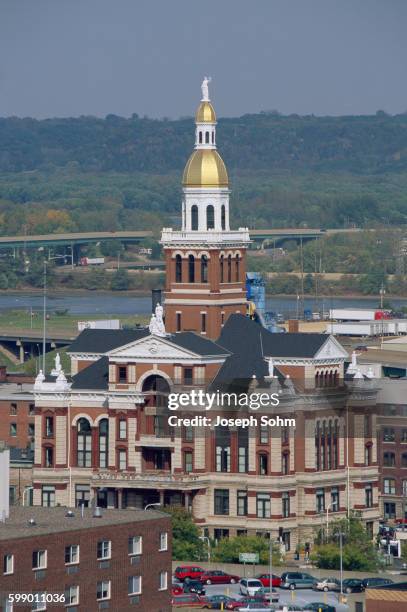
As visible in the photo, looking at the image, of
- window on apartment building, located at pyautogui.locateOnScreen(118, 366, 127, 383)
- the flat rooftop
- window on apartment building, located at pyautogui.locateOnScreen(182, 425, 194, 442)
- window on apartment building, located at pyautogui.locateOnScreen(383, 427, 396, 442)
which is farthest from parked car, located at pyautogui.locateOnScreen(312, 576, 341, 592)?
window on apartment building, located at pyautogui.locateOnScreen(383, 427, 396, 442)

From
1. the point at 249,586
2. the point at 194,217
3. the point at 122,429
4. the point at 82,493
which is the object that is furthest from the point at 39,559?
the point at 194,217

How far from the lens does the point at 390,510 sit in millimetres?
116938

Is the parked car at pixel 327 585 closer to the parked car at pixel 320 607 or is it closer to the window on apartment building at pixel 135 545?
the parked car at pixel 320 607

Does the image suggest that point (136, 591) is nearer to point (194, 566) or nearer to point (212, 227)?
point (194, 566)

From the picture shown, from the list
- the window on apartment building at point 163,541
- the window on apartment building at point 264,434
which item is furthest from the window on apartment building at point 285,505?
the window on apartment building at point 163,541

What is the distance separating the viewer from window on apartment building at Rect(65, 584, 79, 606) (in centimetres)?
7738

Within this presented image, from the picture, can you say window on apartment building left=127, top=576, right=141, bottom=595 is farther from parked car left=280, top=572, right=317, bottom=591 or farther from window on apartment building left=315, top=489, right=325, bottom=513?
window on apartment building left=315, top=489, right=325, bottom=513

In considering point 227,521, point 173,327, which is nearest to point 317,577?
point 227,521

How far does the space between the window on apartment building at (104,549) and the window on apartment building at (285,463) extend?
31.2m

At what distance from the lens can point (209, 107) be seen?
124 m

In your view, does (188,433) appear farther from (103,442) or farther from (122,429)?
(103,442)

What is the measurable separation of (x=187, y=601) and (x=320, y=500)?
23448mm

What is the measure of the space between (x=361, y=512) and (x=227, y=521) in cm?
478

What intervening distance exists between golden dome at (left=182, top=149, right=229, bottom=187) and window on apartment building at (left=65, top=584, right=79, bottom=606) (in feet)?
147
